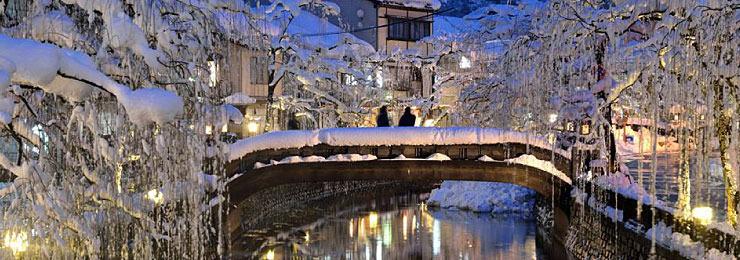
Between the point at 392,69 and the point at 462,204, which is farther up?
the point at 392,69

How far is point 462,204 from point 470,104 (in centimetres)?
422

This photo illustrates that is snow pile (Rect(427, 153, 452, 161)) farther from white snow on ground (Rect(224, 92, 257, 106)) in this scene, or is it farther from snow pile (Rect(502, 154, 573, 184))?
white snow on ground (Rect(224, 92, 257, 106))

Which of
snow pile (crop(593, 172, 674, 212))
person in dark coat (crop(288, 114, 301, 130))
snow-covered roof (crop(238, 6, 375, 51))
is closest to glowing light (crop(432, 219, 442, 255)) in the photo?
snow pile (crop(593, 172, 674, 212))

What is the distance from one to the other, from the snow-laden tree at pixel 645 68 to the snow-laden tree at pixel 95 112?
701cm

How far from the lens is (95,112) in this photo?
643cm

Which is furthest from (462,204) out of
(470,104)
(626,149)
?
(626,149)

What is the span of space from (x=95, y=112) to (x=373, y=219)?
21.1 meters

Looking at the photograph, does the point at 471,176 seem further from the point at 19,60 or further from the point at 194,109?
the point at 19,60

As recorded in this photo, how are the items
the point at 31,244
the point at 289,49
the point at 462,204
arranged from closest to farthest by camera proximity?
the point at 31,244, the point at 289,49, the point at 462,204

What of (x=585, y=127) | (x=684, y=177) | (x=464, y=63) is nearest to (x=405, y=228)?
(x=585, y=127)

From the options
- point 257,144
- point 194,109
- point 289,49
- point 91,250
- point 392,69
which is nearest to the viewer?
point 91,250

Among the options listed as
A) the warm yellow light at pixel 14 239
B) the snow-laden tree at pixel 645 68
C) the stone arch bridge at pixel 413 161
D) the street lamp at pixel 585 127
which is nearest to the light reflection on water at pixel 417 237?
the stone arch bridge at pixel 413 161

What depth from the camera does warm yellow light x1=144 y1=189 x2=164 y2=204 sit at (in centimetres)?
909

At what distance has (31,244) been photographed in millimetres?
7480
